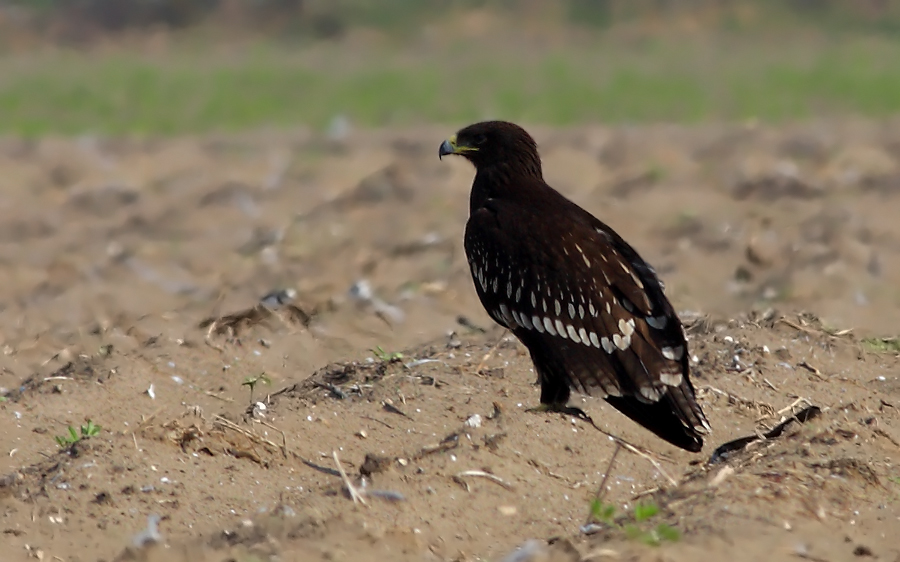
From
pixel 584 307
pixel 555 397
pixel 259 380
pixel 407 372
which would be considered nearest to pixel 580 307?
pixel 584 307

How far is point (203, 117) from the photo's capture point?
28.0m

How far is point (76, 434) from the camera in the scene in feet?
22.3

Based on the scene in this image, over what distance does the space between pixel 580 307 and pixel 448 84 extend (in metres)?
29.0

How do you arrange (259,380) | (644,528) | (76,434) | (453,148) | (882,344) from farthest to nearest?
(882,344), (259,380), (453,148), (76,434), (644,528)

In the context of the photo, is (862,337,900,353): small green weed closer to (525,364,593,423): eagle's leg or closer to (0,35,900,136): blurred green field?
(525,364,593,423): eagle's leg

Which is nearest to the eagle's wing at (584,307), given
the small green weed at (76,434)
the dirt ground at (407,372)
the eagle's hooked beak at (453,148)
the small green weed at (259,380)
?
the dirt ground at (407,372)

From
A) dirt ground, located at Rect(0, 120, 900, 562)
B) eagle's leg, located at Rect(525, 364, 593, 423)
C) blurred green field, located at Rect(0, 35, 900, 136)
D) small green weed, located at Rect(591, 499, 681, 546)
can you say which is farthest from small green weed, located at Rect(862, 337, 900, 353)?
blurred green field, located at Rect(0, 35, 900, 136)

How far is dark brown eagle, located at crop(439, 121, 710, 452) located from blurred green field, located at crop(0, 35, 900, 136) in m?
18.4

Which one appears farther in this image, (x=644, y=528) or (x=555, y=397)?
(x=555, y=397)

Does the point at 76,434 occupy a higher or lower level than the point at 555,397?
lower

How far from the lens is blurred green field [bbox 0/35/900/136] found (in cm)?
2734

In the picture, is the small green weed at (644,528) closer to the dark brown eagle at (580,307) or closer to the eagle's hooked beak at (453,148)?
the dark brown eagle at (580,307)

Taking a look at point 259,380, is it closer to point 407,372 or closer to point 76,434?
point 407,372

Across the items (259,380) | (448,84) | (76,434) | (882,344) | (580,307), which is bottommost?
(448,84)
